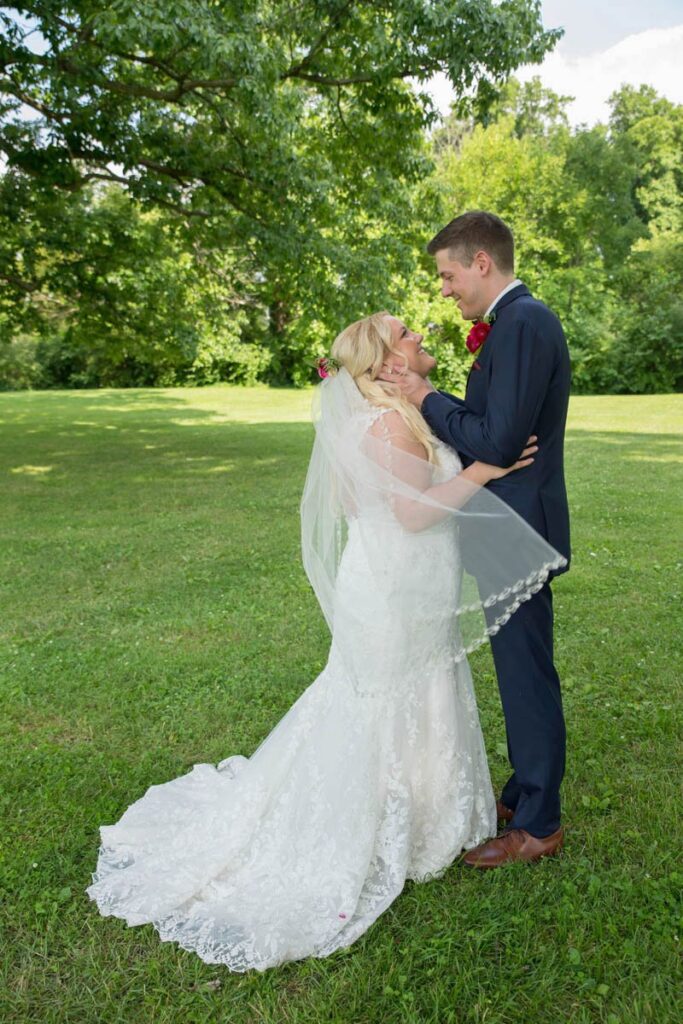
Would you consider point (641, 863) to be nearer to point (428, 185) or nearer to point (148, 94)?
point (148, 94)

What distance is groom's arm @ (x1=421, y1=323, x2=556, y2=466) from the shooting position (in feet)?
10.2

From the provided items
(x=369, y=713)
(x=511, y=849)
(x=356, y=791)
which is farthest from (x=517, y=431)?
(x=511, y=849)

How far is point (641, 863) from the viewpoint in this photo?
356 centimetres

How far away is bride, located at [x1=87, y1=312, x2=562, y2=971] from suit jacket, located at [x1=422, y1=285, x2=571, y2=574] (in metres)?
0.09

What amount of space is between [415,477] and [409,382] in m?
0.40

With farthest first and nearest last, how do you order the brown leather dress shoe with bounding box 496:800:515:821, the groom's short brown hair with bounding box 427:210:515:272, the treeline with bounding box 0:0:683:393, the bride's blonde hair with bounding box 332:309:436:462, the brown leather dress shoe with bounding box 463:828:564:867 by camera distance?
the treeline with bounding box 0:0:683:393
the brown leather dress shoe with bounding box 496:800:515:821
the brown leather dress shoe with bounding box 463:828:564:867
the bride's blonde hair with bounding box 332:309:436:462
the groom's short brown hair with bounding box 427:210:515:272

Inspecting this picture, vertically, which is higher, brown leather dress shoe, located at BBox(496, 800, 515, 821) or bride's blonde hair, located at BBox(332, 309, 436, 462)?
bride's blonde hair, located at BBox(332, 309, 436, 462)

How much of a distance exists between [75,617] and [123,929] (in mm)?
4171

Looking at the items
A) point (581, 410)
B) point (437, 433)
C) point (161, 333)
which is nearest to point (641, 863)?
point (437, 433)

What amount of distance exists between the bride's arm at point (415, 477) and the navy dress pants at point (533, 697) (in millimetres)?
539

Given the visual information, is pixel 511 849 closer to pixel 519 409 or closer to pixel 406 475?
pixel 406 475

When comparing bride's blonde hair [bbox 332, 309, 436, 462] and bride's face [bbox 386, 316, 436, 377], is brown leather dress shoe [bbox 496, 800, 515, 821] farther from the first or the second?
bride's face [bbox 386, 316, 436, 377]

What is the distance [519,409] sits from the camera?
10.2ft

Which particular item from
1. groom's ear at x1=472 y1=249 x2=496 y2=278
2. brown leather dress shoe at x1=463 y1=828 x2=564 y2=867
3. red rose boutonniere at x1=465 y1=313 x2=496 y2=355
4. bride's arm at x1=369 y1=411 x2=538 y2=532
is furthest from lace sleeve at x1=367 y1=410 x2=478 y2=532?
brown leather dress shoe at x1=463 y1=828 x2=564 y2=867
